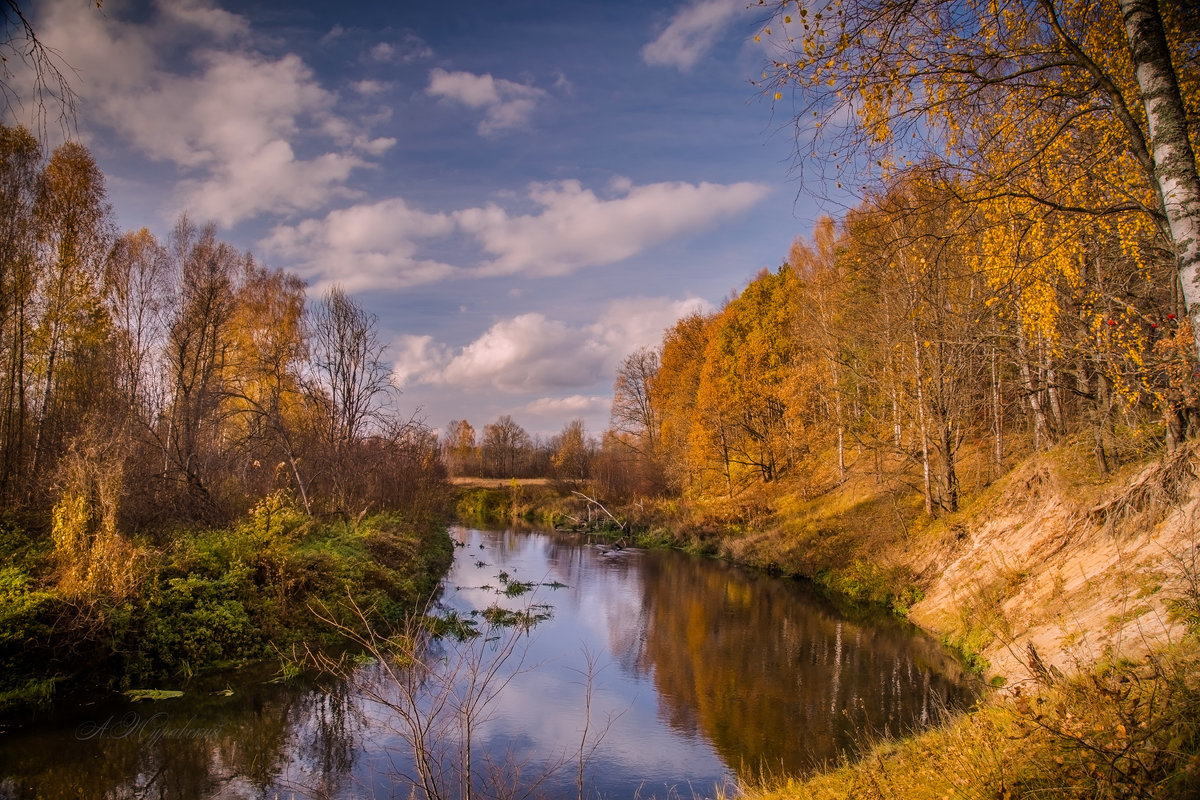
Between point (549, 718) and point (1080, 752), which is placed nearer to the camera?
point (1080, 752)

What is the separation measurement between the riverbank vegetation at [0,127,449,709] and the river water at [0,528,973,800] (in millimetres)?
1385

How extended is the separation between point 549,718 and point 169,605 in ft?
22.6

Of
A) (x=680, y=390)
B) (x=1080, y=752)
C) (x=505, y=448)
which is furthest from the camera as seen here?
(x=505, y=448)

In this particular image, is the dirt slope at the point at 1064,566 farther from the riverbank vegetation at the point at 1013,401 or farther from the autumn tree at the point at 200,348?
the autumn tree at the point at 200,348

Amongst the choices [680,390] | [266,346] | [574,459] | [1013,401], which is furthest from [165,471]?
[574,459]

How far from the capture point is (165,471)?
15.9 m

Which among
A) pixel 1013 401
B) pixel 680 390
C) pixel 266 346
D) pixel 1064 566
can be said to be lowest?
pixel 1064 566

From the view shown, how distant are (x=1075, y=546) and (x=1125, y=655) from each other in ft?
16.7

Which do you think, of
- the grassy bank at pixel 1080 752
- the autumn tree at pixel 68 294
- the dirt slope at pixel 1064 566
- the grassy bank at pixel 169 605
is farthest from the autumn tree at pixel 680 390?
the grassy bank at pixel 1080 752

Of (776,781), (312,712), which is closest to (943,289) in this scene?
(776,781)

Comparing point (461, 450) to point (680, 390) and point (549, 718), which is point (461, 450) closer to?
point (680, 390)

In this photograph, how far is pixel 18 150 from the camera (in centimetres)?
1648

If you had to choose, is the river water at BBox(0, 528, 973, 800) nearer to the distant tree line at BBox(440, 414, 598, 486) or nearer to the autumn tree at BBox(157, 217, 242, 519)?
the autumn tree at BBox(157, 217, 242, 519)

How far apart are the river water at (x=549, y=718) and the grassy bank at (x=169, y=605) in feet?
2.44
